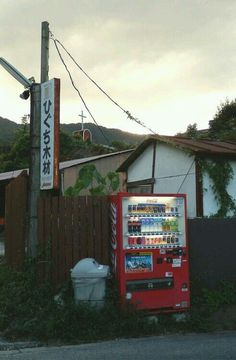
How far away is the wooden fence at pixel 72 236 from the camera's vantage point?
9.17 metres

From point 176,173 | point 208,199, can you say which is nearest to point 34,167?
point 208,199

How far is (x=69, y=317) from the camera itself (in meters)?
7.86

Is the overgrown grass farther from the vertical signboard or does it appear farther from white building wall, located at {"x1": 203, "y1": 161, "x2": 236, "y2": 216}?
white building wall, located at {"x1": 203, "y1": 161, "x2": 236, "y2": 216}

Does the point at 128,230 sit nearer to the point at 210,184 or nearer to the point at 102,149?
the point at 210,184

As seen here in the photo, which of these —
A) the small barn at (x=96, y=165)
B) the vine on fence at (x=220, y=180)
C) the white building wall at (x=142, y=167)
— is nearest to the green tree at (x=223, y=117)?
the small barn at (x=96, y=165)

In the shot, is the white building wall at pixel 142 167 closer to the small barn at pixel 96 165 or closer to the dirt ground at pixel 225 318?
the dirt ground at pixel 225 318

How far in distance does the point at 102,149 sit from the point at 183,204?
120ft

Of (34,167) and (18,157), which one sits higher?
(18,157)

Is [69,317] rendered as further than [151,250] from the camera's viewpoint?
No

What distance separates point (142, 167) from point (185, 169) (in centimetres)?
242

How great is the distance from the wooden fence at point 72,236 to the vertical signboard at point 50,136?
1.60ft

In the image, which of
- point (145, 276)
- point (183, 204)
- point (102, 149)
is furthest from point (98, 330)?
point (102, 149)

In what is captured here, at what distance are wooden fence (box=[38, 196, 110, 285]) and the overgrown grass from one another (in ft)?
1.14

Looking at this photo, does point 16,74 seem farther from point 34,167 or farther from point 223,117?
point 223,117
